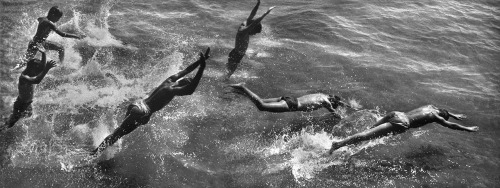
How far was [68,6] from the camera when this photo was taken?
46.1ft

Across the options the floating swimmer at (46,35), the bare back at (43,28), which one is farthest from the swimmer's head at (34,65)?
the bare back at (43,28)

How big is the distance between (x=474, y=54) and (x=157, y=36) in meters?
11.7

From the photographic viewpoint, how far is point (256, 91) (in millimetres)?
10109

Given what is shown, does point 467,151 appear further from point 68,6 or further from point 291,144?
point 68,6

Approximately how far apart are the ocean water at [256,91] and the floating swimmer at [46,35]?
0.54 m

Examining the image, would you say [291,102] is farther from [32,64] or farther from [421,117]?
[32,64]

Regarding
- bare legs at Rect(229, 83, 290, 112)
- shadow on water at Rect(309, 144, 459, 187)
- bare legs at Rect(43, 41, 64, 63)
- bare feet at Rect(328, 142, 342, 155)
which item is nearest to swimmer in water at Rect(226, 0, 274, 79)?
bare legs at Rect(229, 83, 290, 112)

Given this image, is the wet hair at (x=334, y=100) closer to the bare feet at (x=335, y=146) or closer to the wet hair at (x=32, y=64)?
the bare feet at (x=335, y=146)

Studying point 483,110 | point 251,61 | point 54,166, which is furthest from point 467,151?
point 54,166

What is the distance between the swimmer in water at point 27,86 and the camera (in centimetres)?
824

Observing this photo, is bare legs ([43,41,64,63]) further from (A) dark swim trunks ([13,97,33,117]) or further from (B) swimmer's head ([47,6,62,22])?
(A) dark swim trunks ([13,97,33,117])

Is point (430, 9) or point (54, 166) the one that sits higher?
point (430, 9)

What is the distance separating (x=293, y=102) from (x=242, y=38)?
140 inches

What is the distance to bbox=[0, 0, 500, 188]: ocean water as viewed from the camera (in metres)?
7.76
